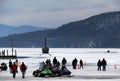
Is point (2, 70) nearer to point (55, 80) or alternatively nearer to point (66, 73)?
point (66, 73)

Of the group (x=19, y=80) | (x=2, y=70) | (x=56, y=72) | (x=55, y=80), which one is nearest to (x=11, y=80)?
(x=19, y=80)

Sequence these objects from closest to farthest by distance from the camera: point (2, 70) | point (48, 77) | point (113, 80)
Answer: point (113, 80) → point (48, 77) → point (2, 70)

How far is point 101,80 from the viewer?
4159cm

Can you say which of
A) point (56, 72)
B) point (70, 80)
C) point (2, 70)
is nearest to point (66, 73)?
point (56, 72)

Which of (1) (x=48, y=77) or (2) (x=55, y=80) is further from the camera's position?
(1) (x=48, y=77)

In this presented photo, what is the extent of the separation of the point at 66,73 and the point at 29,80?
716 centimetres

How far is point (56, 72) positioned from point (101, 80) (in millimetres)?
7587

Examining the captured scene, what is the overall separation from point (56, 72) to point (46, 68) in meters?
1.17

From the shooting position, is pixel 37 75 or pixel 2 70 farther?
pixel 2 70

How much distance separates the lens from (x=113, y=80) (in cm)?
4141

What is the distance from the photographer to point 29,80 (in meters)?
41.9

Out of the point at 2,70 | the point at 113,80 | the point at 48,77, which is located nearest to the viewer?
the point at 113,80

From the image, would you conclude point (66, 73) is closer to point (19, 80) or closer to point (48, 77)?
point (48, 77)

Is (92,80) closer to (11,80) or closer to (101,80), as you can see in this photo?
(101,80)
